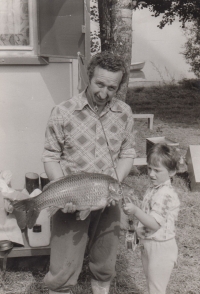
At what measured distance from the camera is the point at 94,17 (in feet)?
47.4

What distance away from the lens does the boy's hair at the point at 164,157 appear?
301 cm

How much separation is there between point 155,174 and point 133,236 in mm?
531

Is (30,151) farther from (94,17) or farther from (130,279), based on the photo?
(94,17)

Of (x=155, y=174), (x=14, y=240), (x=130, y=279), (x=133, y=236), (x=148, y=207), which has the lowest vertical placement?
(x=130, y=279)

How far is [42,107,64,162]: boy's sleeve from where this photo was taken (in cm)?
292

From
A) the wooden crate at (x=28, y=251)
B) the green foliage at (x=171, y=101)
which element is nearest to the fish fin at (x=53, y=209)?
the wooden crate at (x=28, y=251)

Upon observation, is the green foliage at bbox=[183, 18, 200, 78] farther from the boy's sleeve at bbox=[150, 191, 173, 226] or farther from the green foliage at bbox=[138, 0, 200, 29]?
the boy's sleeve at bbox=[150, 191, 173, 226]

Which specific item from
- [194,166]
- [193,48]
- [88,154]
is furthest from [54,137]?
[193,48]

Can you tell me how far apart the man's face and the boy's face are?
2.01ft

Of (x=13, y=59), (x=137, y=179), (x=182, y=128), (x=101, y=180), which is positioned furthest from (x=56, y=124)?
(x=182, y=128)

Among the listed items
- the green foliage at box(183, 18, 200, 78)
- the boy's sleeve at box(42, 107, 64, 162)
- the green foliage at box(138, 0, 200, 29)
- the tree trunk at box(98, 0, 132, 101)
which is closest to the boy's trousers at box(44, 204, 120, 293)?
the boy's sleeve at box(42, 107, 64, 162)

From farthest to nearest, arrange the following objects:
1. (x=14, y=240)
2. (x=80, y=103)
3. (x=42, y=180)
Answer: (x=42, y=180) < (x=14, y=240) < (x=80, y=103)

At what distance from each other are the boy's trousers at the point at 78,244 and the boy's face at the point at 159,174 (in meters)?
0.34

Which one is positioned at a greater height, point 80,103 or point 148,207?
point 80,103
